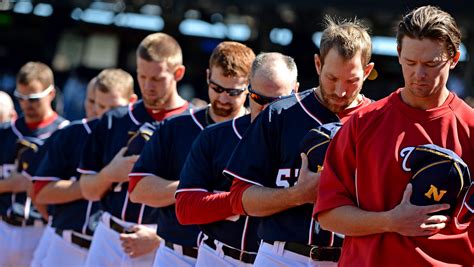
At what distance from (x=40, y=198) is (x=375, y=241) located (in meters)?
4.92

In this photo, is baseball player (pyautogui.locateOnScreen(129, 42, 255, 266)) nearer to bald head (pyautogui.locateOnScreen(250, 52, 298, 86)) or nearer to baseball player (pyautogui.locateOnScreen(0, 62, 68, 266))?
bald head (pyautogui.locateOnScreen(250, 52, 298, 86))

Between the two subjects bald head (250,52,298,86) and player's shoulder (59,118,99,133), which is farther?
player's shoulder (59,118,99,133)

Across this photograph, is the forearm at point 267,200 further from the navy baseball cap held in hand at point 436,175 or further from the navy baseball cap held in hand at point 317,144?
the navy baseball cap held in hand at point 436,175

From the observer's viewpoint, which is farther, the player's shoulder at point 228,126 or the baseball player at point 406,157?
the player's shoulder at point 228,126

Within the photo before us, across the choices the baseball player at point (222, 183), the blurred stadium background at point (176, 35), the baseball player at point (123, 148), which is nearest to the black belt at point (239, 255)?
the baseball player at point (222, 183)

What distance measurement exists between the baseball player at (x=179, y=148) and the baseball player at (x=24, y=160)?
3.69 meters

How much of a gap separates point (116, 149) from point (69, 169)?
1251 mm

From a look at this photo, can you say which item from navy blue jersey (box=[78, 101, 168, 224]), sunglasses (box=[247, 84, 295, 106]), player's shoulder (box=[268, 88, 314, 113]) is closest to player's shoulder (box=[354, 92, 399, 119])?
player's shoulder (box=[268, 88, 314, 113])

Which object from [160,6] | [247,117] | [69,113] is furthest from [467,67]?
[247,117]

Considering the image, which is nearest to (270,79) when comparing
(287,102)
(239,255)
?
(287,102)

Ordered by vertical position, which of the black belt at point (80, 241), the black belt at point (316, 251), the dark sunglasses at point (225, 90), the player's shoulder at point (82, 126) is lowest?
the black belt at point (80, 241)

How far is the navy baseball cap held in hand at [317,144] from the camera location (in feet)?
17.1

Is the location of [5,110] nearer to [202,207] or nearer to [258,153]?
[202,207]

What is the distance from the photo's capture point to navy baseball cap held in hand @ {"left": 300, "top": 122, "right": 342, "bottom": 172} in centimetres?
A: 520
